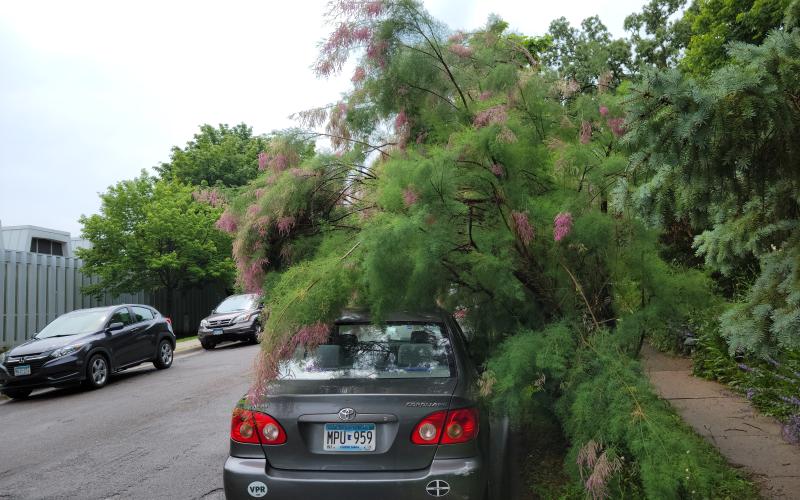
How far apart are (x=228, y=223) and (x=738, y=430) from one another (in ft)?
16.6

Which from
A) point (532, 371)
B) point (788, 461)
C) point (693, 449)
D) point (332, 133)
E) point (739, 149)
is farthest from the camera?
point (332, 133)

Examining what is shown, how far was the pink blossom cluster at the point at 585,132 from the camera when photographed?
5026 mm

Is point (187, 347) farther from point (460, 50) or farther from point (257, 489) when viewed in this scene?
point (257, 489)

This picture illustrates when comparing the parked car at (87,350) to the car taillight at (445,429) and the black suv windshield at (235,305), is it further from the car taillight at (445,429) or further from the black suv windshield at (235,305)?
the car taillight at (445,429)

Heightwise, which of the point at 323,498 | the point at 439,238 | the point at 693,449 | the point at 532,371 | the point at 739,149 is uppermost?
the point at 739,149

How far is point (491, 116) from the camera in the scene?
15.3ft

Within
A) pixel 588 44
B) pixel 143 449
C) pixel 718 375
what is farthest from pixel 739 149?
pixel 143 449

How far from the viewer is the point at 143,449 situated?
6.77 m

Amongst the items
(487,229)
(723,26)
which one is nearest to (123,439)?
(487,229)

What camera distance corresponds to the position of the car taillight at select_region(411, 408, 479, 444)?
365 cm

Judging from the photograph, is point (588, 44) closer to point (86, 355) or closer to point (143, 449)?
point (143, 449)

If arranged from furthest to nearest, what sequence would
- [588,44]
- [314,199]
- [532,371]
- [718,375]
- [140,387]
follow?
[140,387], [718,375], [588,44], [314,199], [532,371]

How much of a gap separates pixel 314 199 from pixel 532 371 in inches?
92.3

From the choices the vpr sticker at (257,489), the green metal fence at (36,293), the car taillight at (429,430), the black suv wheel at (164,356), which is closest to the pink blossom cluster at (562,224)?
the car taillight at (429,430)
